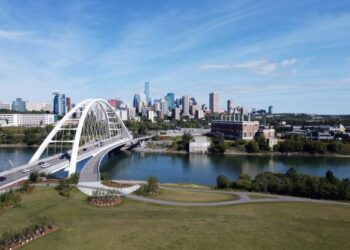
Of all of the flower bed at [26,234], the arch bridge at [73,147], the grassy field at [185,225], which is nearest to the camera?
the flower bed at [26,234]

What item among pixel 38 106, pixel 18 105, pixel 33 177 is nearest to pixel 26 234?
pixel 33 177

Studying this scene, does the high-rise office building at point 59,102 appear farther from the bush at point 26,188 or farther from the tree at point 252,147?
the bush at point 26,188

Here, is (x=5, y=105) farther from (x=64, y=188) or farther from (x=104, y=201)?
(x=104, y=201)

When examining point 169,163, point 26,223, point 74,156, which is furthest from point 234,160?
point 26,223

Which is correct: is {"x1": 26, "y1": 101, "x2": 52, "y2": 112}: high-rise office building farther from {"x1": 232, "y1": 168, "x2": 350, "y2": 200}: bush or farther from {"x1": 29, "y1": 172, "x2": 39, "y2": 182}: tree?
{"x1": 232, "y1": 168, "x2": 350, "y2": 200}: bush

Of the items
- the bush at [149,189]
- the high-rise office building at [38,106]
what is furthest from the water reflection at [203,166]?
the high-rise office building at [38,106]

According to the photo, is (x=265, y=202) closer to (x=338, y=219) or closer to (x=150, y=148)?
(x=338, y=219)
